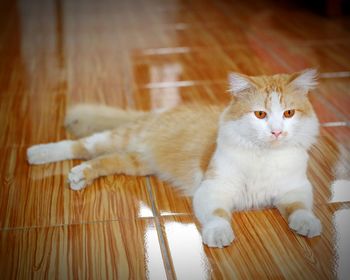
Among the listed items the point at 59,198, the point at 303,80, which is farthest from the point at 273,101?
the point at 59,198

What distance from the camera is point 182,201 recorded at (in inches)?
75.9

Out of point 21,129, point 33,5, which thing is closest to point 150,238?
point 21,129

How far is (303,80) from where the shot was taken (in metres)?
1.68

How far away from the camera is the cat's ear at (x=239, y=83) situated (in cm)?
168

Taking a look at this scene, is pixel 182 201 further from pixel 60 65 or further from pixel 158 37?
pixel 158 37

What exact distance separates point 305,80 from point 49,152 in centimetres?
109

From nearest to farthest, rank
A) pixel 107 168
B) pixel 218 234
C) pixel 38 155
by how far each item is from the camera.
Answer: pixel 218 234, pixel 107 168, pixel 38 155

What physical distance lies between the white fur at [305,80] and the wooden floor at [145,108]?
1.44ft

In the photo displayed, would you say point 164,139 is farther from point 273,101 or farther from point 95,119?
point 273,101

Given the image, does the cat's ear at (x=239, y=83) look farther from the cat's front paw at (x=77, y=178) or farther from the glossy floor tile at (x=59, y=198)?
the cat's front paw at (x=77, y=178)

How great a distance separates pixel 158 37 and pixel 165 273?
273 centimetres

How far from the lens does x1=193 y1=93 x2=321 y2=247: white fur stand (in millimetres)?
1639

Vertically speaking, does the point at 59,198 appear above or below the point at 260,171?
below

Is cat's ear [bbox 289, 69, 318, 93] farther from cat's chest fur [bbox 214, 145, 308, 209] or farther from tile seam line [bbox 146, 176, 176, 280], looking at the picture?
tile seam line [bbox 146, 176, 176, 280]
